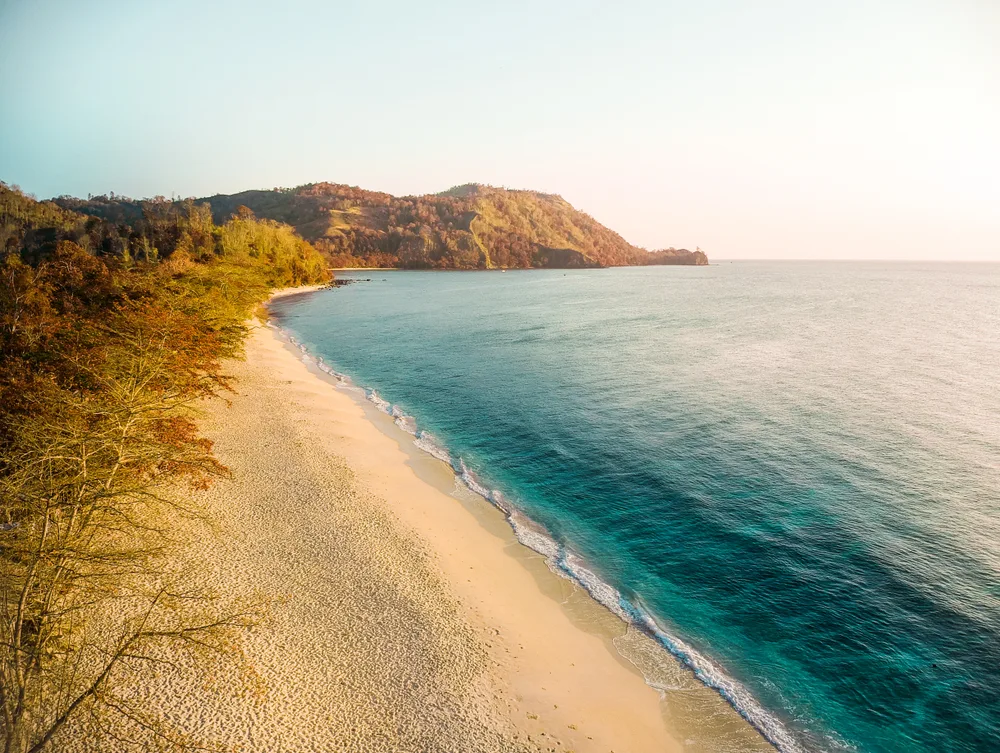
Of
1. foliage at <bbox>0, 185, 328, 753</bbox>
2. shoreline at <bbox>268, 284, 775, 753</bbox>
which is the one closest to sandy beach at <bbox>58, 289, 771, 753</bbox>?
shoreline at <bbox>268, 284, 775, 753</bbox>

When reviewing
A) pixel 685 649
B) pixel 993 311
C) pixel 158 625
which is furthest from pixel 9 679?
pixel 993 311

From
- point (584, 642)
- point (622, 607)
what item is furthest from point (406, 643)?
point (622, 607)

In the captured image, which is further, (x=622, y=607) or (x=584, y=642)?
(x=622, y=607)

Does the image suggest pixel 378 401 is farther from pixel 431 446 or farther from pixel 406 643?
pixel 406 643

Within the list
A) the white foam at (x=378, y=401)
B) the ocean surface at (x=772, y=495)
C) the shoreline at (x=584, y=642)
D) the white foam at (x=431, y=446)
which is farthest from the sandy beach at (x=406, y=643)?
the white foam at (x=378, y=401)

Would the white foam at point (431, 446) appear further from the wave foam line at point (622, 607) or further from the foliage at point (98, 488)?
the foliage at point (98, 488)
